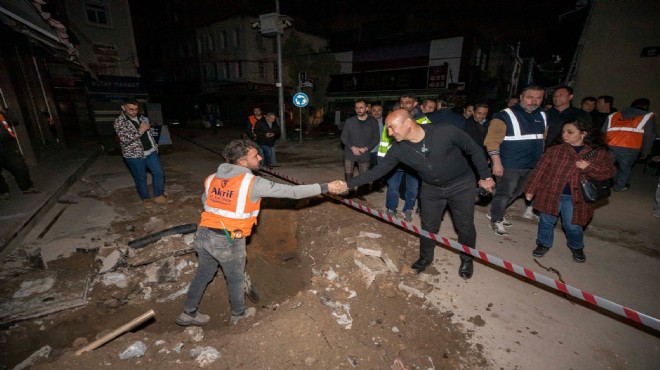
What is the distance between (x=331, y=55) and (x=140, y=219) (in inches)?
1073

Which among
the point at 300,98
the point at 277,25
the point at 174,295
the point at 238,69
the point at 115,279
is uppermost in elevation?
the point at 277,25

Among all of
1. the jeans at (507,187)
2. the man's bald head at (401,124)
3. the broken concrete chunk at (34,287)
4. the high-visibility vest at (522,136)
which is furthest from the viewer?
the jeans at (507,187)

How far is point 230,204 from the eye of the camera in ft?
8.96

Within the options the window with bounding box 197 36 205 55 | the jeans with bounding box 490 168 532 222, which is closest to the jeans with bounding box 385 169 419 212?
the jeans with bounding box 490 168 532 222

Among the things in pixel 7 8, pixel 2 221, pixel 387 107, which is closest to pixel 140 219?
pixel 2 221

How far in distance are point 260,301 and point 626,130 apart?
331 inches

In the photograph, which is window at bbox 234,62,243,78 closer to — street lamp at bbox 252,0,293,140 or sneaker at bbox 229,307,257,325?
street lamp at bbox 252,0,293,140

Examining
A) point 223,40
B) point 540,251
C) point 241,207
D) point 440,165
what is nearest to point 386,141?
point 440,165

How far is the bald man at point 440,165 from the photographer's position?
323 centimetres

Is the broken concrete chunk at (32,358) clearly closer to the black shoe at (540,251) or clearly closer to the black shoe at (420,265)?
the black shoe at (420,265)

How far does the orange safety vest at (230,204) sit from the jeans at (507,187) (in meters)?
3.93

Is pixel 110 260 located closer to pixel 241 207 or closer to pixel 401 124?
pixel 241 207

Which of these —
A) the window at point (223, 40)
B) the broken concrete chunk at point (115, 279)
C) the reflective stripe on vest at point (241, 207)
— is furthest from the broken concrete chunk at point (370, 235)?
the window at point (223, 40)

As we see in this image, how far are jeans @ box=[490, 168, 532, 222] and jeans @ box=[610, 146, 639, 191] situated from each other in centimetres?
405
